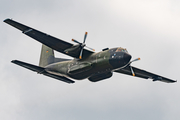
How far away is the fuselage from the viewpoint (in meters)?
36.0

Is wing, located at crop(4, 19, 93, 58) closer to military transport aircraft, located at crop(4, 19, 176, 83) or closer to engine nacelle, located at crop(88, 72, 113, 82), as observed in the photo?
military transport aircraft, located at crop(4, 19, 176, 83)

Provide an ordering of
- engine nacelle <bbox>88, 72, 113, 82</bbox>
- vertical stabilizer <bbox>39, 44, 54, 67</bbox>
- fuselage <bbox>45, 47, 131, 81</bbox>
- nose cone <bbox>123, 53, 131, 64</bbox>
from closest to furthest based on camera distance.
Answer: nose cone <bbox>123, 53, 131, 64</bbox>
fuselage <bbox>45, 47, 131, 81</bbox>
engine nacelle <bbox>88, 72, 113, 82</bbox>
vertical stabilizer <bbox>39, 44, 54, 67</bbox>

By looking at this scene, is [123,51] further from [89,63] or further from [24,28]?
[24,28]

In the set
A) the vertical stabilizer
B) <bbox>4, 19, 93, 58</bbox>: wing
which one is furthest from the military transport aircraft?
the vertical stabilizer

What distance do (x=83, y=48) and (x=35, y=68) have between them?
26.2 feet

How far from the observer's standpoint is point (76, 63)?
38.8 m

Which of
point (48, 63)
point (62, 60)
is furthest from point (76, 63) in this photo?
point (48, 63)

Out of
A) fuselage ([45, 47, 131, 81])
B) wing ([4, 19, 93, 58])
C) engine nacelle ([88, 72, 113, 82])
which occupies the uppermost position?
wing ([4, 19, 93, 58])

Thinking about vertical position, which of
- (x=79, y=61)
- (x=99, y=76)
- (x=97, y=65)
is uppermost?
(x=79, y=61)

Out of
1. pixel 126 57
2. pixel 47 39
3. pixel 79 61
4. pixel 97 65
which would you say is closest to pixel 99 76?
pixel 97 65

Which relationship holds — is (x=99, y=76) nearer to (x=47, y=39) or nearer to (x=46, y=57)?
(x=47, y=39)

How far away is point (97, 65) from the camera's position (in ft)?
121

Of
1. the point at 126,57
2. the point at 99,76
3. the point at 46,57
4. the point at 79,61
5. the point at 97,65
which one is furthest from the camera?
the point at 46,57

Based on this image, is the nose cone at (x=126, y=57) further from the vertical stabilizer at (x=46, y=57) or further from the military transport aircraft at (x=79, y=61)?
the vertical stabilizer at (x=46, y=57)
